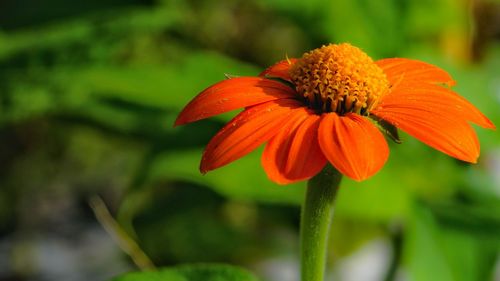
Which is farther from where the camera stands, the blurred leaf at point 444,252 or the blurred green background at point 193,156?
the blurred green background at point 193,156

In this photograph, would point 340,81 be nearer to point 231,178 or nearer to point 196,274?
point 196,274

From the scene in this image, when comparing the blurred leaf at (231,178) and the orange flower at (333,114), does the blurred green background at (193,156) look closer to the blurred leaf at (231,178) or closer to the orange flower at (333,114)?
the blurred leaf at (231,178)

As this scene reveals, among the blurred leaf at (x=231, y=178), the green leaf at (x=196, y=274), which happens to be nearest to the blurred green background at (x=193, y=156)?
the blurred leaf at (x=231, y=178)

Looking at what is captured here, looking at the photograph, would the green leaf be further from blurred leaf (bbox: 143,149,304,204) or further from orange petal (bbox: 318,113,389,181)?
blurred leaf (bbox: 143,149,304,204)

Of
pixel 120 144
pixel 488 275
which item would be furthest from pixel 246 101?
pixel 120 144

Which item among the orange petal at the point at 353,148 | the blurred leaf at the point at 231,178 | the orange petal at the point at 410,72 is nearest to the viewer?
the orange petal at the point at 353,148

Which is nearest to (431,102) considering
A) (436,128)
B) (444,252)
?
(436,128)
